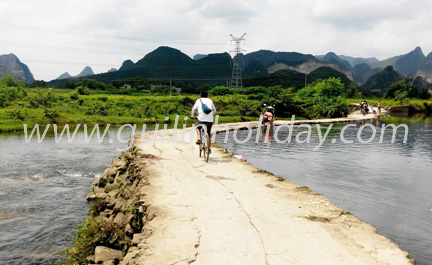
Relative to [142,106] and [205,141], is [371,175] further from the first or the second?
[142,106]

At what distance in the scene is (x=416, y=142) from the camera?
86.8ft

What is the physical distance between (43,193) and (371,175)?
13996mm

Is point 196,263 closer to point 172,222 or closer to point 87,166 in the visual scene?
point 172,222

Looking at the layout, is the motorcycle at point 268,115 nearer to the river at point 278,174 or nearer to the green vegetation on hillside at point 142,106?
the river at point 278,174

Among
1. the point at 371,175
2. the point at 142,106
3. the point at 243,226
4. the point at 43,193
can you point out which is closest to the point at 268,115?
the point at 371,175

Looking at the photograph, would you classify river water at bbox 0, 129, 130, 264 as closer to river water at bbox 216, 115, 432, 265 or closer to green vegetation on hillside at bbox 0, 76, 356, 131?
river water at bbox 216, 115, 432, 265

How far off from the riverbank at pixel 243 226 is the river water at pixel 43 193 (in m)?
1.95

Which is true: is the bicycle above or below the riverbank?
above

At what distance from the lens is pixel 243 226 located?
682cm

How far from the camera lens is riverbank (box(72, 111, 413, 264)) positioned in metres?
5.64

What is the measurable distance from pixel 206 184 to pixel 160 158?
184 inches

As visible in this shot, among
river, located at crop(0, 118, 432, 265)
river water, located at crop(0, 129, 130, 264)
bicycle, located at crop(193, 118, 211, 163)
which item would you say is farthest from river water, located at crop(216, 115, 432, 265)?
river water, located at crop(0, 129, 130, 264)

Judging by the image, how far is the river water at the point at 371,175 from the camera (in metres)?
9.37

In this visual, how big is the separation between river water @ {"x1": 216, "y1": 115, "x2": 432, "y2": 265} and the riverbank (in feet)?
7.07
